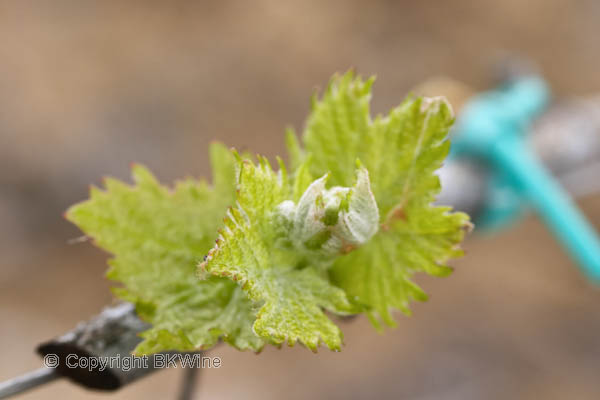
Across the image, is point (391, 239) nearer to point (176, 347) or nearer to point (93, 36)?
point (176, 347)

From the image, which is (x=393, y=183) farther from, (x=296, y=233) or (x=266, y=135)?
(x=266, y=135)

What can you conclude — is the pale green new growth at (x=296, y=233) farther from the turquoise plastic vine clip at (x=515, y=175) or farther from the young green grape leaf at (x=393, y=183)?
the turquoise plastic vine clip at (x=515, y=175)

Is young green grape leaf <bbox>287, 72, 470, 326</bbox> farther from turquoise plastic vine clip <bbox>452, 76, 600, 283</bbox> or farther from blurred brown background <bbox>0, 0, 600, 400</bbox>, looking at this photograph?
blurred brown background <bbox>0, 0, 600, 400</bbox>

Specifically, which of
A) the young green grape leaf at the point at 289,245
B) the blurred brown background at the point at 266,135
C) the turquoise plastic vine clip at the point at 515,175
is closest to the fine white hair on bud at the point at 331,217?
the young green grape leaf at the point at 289,245

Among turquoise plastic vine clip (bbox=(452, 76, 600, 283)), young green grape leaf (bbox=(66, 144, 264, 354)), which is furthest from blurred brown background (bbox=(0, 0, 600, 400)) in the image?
young green grape leaf (bbox=(66, 144, 264, 354))

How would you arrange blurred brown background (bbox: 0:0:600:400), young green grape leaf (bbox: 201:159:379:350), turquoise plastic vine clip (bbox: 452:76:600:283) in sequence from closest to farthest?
young green grape leaf (bbox: 201:159:379:350)
turquoise plastic vine clip (bbox: 452:76:600:283)
blurred brown background (bbox: 0:0:600:400)

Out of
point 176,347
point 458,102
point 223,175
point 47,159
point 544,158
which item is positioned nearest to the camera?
point 176,347

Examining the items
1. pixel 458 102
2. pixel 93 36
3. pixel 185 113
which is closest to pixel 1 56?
pixel 93 36
